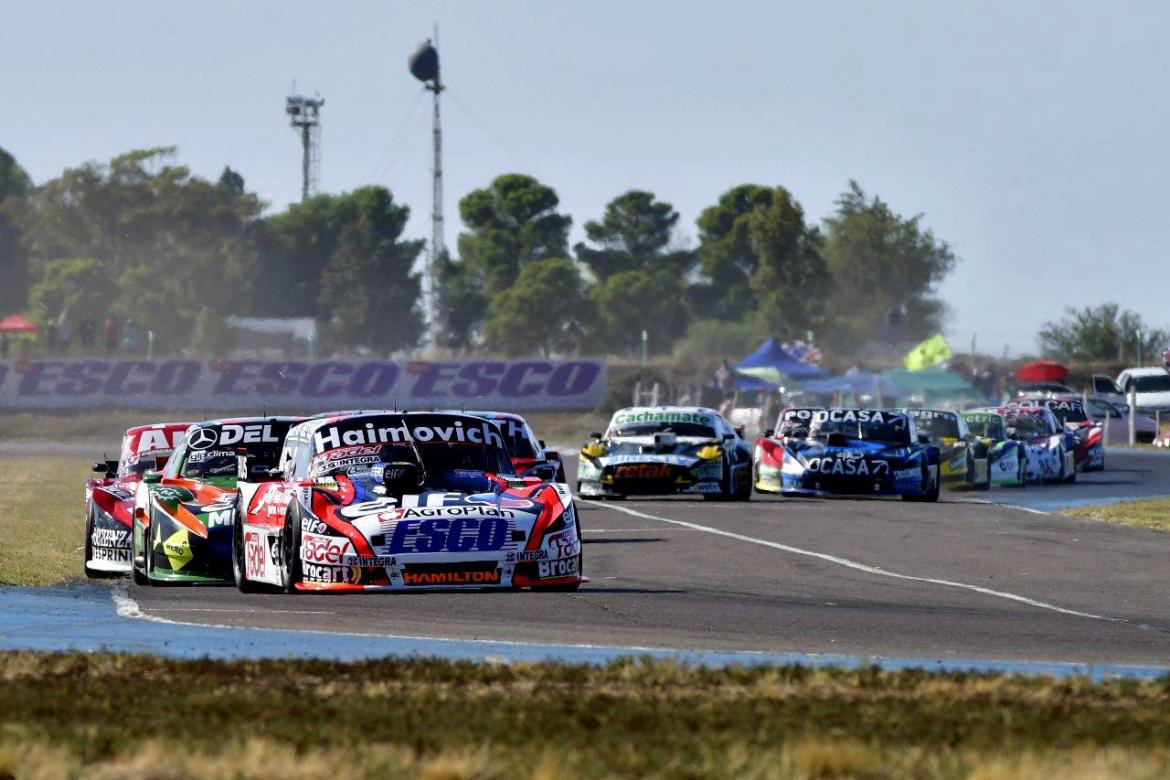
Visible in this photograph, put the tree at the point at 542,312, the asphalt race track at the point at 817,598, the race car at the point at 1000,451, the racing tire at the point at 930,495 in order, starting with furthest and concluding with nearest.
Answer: the tree at the point at 542,312, the race car at the point at 1000,451, the racing tire at the point at 930,495, the asphalt race track at the point at 817,598

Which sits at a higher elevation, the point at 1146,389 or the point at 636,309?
the point at 636,309

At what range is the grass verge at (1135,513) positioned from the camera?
26.8m

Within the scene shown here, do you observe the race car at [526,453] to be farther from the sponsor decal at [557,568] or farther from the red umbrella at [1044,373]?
the red umbrella at [1044,373]

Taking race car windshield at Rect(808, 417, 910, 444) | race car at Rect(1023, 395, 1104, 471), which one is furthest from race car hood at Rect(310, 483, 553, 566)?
race car at Rect(1023, 395, 1104, 471)

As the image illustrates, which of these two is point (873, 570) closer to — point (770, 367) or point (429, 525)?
point (429, 525)

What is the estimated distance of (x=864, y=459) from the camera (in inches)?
1204

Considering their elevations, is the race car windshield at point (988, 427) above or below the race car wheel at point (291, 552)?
above

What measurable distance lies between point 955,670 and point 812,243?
337 ft

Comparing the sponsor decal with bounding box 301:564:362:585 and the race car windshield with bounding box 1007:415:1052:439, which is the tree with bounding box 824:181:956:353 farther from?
the sponsor decal with bounding box 301:564:362:585

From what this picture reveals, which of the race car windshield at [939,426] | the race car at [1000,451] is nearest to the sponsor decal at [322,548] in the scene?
the race car windshield at [939,426]

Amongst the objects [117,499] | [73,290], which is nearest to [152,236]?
[73,290]

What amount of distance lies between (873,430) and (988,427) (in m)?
6.75

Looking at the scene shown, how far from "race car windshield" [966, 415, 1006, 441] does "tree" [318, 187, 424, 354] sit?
3207 inches

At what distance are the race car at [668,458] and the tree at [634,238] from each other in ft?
313
